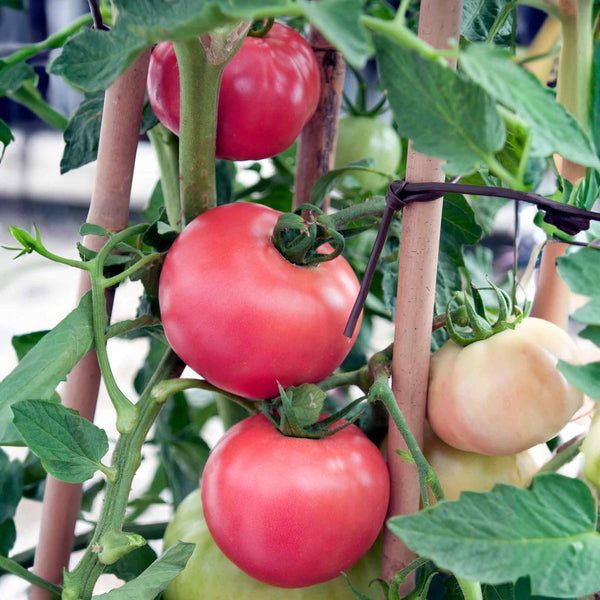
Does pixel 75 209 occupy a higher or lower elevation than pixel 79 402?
lower

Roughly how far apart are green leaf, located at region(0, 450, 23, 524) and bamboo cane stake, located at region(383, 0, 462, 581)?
27 cm

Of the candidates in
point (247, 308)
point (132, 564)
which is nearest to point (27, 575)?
point (132, 564)

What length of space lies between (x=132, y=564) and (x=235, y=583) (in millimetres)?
100

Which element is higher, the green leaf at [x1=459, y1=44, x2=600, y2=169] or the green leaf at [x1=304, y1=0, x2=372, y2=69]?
the green leaf at [x1=304, y1=0, x2=372, y2=69]

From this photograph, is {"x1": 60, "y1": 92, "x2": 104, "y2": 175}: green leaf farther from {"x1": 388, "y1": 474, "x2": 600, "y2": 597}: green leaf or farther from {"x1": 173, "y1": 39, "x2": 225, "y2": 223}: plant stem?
{"x1": 388, "y1": 474, "x2": 600, "y2": 597}: green leaf

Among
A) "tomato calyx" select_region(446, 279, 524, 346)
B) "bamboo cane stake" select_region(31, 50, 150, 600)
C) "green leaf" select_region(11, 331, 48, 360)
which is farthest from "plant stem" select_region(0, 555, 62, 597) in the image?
"tomato calyx" select_region(446, 279, 524, 346)

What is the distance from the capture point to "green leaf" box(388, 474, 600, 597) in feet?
0.67

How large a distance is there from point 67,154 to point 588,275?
0.30 metres

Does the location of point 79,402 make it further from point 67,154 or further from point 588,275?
point 588,275

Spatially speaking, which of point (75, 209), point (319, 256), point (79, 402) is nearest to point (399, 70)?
point (319, 256)

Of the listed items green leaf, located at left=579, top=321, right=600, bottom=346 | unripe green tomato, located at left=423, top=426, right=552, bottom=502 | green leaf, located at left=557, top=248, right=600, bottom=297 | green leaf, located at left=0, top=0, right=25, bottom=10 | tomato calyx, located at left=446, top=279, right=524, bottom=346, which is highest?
green leaf, located at left=0, top=0, right=25, bottom=10

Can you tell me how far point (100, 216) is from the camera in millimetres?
361

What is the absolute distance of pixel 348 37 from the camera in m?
0.16

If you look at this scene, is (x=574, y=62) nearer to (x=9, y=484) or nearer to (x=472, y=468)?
(x=472, y=468)
